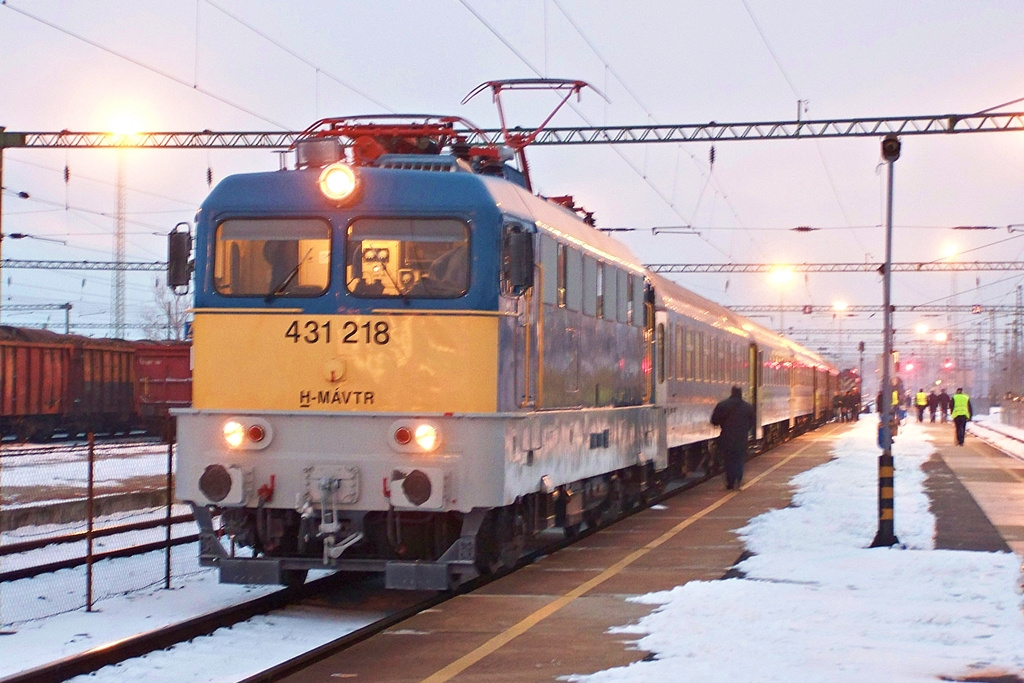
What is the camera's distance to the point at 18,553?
48.9 ft

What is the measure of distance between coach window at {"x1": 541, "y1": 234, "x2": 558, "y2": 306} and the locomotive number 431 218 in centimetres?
178

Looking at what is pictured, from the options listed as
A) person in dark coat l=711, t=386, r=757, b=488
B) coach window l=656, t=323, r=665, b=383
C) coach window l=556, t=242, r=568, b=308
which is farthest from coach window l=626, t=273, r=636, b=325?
person in dark coat l=711, t=386, r=757, b=488

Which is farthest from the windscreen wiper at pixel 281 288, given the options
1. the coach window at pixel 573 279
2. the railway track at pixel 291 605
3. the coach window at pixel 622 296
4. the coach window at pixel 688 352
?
the coach window at pixel 688 352

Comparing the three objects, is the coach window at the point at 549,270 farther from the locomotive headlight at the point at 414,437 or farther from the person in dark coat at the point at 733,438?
the person in dark coat at the point at 733,438

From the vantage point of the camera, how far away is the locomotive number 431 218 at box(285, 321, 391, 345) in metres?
10.4

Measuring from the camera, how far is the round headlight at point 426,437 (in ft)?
33.2

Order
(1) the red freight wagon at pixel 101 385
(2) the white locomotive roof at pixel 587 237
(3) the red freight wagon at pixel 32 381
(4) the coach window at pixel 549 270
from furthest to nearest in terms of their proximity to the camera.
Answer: (1) the red freight wagon at pixel 101 385
(3) the red freight wagon at pixel 32 381
(4) the coach window at pixel 549 270
(2) the white locomotive roof at pixel 587 237

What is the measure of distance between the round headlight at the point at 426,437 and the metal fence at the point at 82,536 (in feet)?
8.57

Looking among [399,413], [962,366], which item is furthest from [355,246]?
[962,366]

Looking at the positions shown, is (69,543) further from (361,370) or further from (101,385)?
(101,385)

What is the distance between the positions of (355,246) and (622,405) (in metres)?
5.55

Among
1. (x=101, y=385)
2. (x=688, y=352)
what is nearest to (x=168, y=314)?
(x=101, y=385)

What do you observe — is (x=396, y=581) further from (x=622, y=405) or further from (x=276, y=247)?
(x=622, y=405)

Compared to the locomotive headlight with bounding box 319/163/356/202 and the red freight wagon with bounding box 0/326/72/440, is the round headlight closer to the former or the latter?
the locomotive headlight with bounding box 319/163/356/202
